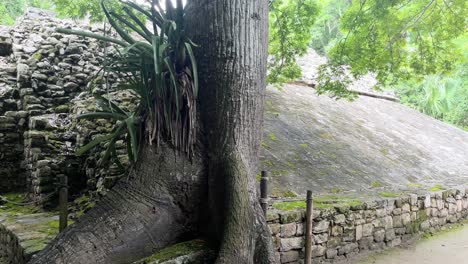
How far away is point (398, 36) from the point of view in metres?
6.15

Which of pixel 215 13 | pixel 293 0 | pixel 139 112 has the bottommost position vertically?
pixel 139 112

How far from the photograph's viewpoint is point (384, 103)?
12.4m

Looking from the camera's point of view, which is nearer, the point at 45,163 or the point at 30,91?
the point at 45,163

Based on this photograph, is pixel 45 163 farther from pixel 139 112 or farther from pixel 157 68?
pixel 157 68

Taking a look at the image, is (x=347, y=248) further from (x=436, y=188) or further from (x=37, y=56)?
(x=37, y=56)

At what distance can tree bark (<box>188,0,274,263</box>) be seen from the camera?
8.20ft

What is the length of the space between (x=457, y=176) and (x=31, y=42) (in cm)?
913

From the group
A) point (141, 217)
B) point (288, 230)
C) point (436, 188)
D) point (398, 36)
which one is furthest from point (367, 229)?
point (398, 36)

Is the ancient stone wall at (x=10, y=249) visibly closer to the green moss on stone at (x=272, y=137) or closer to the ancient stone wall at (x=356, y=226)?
the ancient stone wall at (x=356, y=226)

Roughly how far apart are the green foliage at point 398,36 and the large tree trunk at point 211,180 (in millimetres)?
3662

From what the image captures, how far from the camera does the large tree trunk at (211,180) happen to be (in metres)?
2.33

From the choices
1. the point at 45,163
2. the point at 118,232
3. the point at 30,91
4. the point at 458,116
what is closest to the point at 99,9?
the point at 30,91

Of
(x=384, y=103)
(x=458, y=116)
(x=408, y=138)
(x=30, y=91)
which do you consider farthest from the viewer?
(x=458, y=116)

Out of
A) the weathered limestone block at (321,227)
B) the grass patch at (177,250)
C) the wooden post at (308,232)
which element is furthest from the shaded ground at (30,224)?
the weathered limestone block at (321,227)
